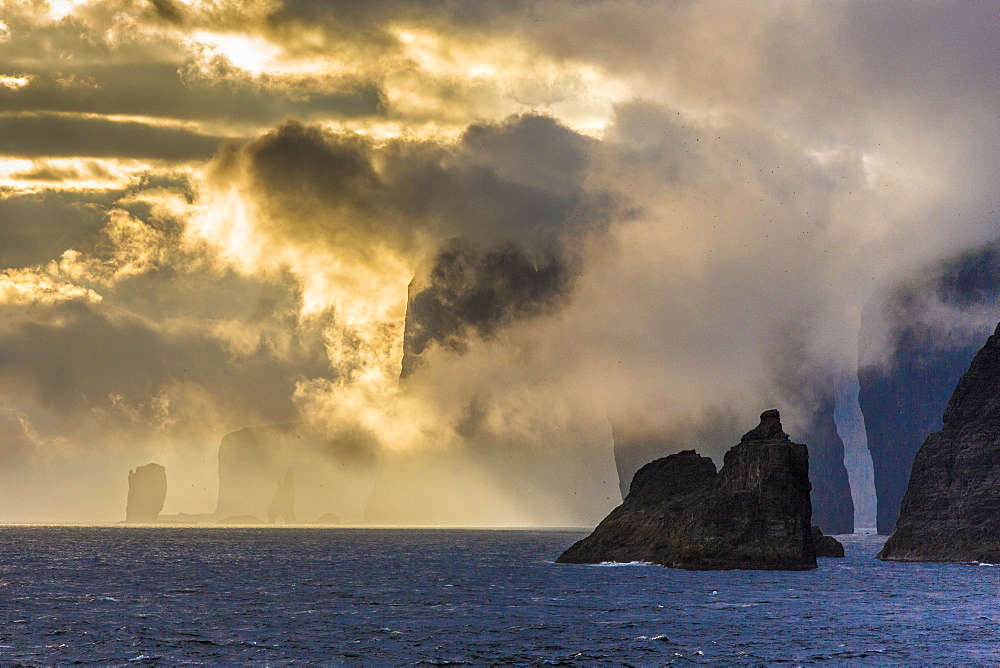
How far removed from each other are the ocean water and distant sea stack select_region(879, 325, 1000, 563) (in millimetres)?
7825

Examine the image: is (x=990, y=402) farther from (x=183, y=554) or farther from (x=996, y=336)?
(x=183, y=554)

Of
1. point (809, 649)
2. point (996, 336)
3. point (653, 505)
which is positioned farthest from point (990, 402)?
point (809, 649)

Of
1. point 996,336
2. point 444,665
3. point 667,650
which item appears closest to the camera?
point 444,665

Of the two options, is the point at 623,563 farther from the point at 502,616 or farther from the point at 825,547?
the point at 502,616

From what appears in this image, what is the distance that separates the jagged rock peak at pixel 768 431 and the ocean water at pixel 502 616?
1613 cm

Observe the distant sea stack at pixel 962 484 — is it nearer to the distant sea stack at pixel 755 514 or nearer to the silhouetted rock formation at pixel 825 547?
the silhouetted rock formation at pixel 825 547

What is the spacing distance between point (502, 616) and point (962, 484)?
287ft

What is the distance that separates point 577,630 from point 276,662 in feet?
72.4

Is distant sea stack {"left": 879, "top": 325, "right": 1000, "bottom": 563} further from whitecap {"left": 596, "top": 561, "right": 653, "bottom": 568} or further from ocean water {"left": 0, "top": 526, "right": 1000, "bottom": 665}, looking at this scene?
whitecap {"left": 596, "top": 561, "right": 653, "bottom": 568}

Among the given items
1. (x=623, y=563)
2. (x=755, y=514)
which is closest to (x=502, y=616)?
(x=755, y=514)

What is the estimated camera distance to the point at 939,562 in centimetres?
14775

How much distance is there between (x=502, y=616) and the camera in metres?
78.6

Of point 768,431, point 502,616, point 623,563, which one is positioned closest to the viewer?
point 502,616

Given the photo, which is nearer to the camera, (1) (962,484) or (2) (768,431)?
(2) (768,431)
